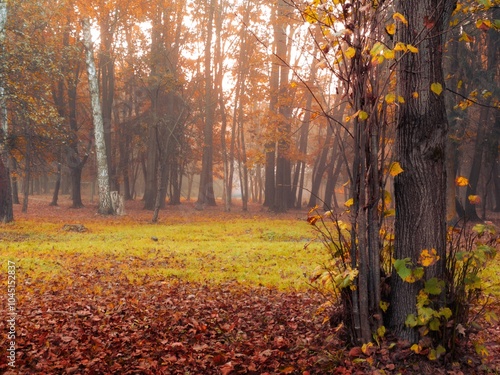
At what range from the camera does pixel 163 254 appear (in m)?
11.8

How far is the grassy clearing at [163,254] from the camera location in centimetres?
908

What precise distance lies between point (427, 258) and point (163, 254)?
8.72 m

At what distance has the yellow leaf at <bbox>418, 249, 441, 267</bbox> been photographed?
399 cm

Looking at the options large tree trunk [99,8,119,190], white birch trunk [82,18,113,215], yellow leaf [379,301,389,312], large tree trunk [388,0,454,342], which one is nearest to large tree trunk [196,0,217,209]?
large tree trunk [99,8,119,190]

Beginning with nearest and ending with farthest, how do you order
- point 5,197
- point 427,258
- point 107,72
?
point 427,258 < point 5,197 < point 107,72

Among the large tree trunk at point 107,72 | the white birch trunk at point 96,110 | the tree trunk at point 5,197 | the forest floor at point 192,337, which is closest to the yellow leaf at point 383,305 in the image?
the forest floor at point 192,337

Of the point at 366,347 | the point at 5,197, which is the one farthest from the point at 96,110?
the point at 366,347

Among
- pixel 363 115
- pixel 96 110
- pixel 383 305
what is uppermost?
pixel 96 110

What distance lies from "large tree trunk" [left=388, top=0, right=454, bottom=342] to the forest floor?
586mm

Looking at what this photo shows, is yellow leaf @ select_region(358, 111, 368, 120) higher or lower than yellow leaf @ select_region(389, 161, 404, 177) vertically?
higher

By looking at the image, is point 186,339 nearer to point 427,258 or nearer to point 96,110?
point 427,258

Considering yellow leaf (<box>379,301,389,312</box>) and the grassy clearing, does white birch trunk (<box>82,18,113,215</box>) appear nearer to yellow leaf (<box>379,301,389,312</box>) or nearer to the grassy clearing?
the grassy clearing

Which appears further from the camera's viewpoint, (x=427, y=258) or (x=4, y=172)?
(x=4, y=172)

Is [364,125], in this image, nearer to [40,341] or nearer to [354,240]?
[354,240]
